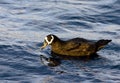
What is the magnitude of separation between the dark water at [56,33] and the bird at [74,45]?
1.18ft

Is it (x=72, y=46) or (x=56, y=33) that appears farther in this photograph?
(x=56, y=33)

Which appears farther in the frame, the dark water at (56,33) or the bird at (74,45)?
the bird at (74,45)

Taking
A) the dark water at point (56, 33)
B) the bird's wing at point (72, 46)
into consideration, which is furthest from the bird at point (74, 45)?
the dark water at point (56, 33)

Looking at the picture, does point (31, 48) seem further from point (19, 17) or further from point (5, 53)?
point (19, 17)

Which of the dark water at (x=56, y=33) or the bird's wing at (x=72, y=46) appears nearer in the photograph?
the dark water at (x=56, y=33)

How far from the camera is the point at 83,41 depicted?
58.9 ft

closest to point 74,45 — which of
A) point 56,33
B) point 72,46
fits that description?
point 72,46

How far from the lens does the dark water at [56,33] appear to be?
15797 mm

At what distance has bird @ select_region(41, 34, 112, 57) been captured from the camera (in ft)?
58.9

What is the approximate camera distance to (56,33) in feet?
65.8

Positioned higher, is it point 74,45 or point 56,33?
point 56,33

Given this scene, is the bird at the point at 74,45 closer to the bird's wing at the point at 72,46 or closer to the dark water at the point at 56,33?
the bird's wing at the point at 72,46

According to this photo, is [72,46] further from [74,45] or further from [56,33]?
[56,33]

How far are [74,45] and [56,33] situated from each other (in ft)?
7.19
